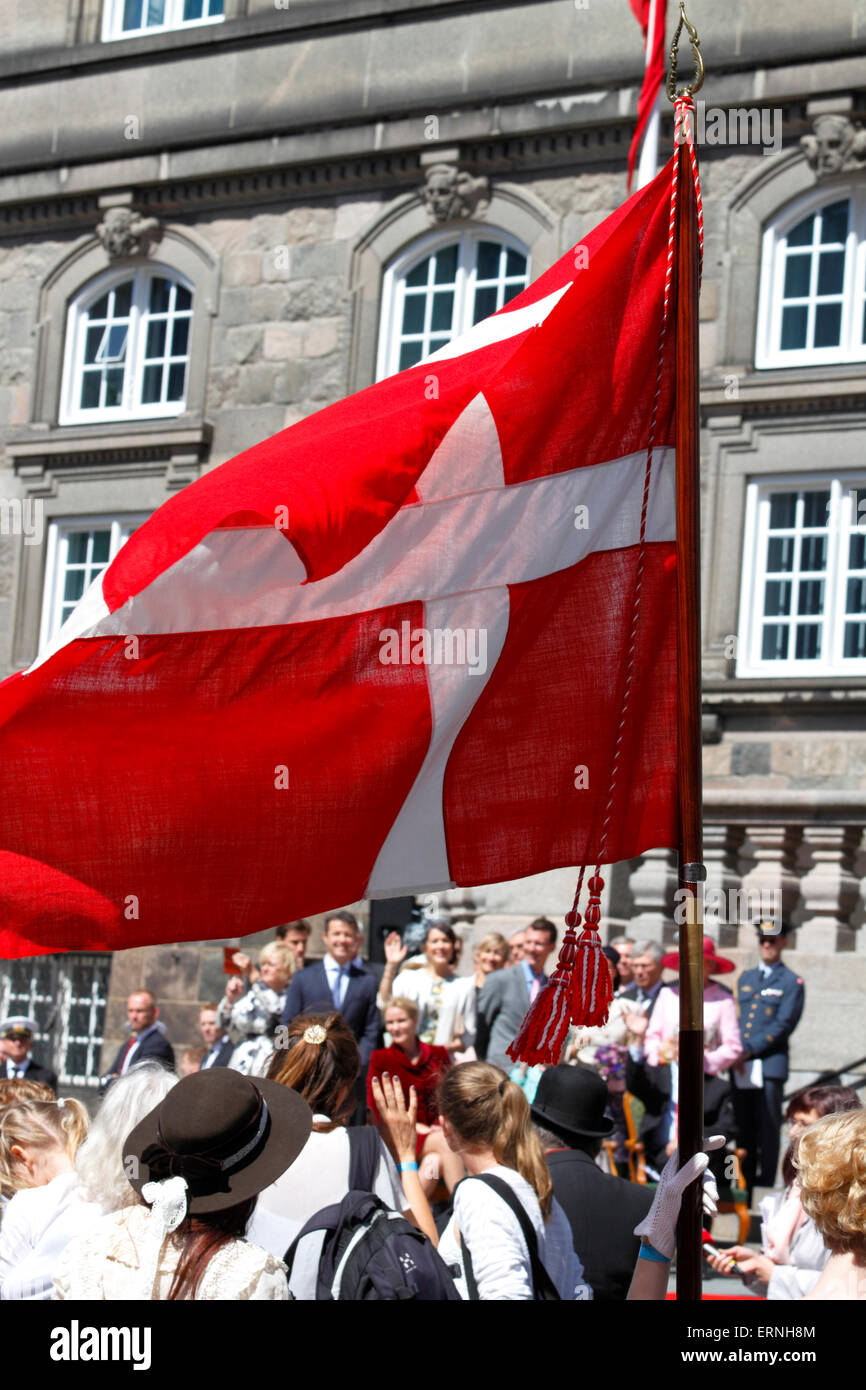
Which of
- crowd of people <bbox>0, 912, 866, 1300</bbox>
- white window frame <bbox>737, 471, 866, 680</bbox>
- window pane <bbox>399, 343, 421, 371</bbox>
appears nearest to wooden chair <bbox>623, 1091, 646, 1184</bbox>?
crowd of people <bbox>0, 912, 866, 1300</bbox>

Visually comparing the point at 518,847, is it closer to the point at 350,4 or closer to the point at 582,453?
the point at 582,453

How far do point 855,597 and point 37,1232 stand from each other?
10278mm

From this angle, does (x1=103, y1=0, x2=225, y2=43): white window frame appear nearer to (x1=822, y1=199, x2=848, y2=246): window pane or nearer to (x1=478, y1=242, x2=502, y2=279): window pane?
(x1=478, y1=242, x2=502, y2=279): window pane

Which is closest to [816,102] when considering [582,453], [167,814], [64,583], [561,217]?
[561,217]

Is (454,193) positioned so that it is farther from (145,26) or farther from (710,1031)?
(710,1031)

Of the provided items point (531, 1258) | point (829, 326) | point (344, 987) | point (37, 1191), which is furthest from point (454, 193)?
point (531, 1258)

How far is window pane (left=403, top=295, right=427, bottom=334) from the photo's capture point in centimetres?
1545

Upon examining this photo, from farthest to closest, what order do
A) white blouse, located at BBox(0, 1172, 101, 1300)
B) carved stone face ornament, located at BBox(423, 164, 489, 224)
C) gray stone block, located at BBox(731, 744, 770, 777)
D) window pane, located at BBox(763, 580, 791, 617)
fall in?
carved stone face ornament, located at BBox(423, 164, 489, 224) < window pane, located at BBox(763, 580, 791, 617) < gray stone block, located at BBox(731, 744, 770, 777) < white blouse, located at BBox(0, 1172, 101, 1300)

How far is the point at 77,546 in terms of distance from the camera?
16750 mm

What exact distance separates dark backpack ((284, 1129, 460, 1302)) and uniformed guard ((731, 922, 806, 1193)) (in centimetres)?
655

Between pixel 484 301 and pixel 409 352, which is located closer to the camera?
pixel 484 301

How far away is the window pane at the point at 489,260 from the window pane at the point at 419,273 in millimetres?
533

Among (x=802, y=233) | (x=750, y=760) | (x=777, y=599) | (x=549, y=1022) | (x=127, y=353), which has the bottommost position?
(x=549, y=1022)

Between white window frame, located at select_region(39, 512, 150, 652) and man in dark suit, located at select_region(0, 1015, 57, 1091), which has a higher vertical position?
white window frame, located at select_region(39, 512, 150, 652)
